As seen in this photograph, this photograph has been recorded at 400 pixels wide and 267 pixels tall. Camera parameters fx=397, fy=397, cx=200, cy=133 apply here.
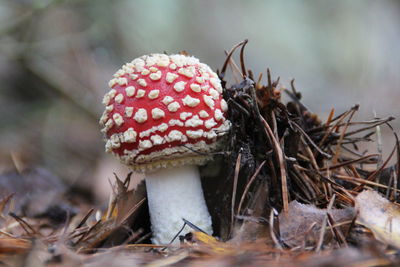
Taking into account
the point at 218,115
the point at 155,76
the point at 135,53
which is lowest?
the point at 218,115

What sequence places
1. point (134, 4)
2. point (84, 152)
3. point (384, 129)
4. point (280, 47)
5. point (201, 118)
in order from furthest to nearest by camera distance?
point (280, 47), point (134, 4), point (384, 129), point (84, 152), point (201, 118)

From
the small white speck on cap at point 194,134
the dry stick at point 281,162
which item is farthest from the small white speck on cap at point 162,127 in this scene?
the dry stick at point 281,162

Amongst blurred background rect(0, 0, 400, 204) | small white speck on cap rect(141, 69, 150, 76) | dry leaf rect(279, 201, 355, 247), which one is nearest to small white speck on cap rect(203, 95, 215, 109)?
small white speck on cap rect(141, 69, 150, 76)

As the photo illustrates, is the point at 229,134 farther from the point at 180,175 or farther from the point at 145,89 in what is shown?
the point at 145,89

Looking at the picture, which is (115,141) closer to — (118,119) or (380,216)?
(118,119)

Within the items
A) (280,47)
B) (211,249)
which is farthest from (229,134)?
(280,47)

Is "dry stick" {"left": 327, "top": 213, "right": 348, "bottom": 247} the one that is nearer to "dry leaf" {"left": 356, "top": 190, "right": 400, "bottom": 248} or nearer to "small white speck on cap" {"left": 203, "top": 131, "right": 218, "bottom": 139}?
"dry leaf" {"left": 356, "top": 190, "right": 400, "bottom": 248}

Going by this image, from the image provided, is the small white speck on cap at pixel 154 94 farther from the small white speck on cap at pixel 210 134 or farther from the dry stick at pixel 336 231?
the dry stick at pixel 336 231

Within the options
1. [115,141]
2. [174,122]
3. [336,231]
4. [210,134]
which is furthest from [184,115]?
[336,231]
